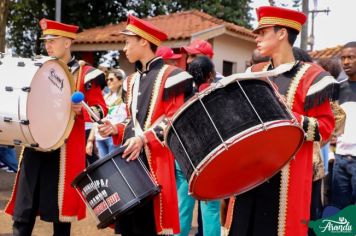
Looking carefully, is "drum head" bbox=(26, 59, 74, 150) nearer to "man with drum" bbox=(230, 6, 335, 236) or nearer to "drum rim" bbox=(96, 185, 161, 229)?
"drum rim" bbox=(96, 185, 161, 229)

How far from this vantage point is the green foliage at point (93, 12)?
21703 mm

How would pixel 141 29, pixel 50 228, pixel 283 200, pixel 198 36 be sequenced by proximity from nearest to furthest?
pixel 283 200
pixel 141 29
pixel 50 228
pixel 198 36

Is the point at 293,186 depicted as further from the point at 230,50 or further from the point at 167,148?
the point at 230,50

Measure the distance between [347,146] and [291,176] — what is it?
191 centimetres

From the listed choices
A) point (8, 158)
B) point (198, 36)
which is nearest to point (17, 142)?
point (8, 158)

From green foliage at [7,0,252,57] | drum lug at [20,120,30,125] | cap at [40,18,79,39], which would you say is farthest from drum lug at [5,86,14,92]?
green foliage at [7,0,252,57]

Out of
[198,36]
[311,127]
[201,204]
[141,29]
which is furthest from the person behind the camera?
[198,36]

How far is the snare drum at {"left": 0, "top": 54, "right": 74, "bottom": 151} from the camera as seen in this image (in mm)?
3639

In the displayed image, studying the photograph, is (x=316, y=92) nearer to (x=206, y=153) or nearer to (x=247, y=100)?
(x=247, y=100)

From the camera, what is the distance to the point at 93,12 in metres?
22.2

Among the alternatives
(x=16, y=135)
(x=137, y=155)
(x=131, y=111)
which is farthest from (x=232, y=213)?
(x=16, y=135)

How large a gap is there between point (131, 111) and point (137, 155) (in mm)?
420

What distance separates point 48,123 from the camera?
3.87m

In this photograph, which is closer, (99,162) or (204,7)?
(99,162)
